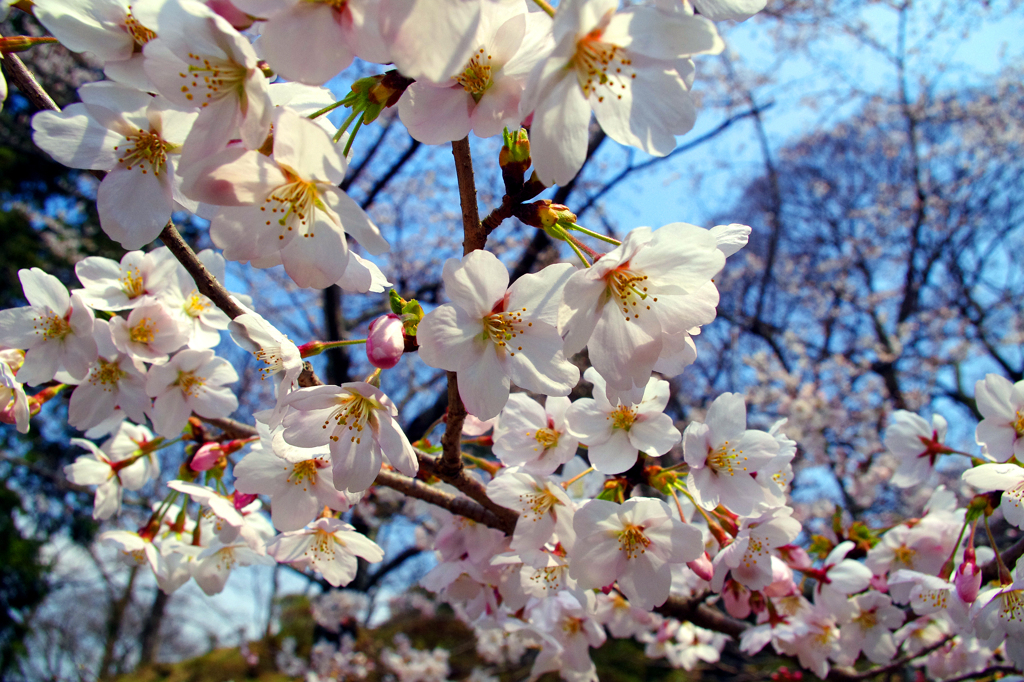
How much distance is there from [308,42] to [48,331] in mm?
1023

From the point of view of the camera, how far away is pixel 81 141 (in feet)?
2.46

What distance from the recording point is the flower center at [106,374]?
4.02 ft

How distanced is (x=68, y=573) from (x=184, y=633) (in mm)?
8155

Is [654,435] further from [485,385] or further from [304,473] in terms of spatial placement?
[304,473]

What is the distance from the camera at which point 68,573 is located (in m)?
9.16

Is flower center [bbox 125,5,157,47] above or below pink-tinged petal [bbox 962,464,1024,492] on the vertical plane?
above

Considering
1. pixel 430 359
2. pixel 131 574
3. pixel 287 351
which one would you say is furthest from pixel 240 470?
pixel 131 574

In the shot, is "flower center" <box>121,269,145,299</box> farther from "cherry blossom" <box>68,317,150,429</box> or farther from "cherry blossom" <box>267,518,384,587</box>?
"cherry blossom" <box>267,518,384,587</box>

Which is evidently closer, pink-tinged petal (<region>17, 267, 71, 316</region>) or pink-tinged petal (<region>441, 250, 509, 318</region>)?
Answer: pink-tinged petal (<region>441, 250, 509, 318</region>)

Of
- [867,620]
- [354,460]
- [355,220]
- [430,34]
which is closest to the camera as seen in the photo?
[430,34]

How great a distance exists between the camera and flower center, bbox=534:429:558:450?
1.28 meters

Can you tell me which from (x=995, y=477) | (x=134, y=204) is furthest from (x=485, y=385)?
(x=995, y=477)

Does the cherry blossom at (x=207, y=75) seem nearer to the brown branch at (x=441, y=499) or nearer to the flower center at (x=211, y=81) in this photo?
the flower center at (x=211, y=81)

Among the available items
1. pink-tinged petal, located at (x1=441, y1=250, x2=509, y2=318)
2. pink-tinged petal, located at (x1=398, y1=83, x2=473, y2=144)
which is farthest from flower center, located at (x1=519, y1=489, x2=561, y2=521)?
pink-tinged petal, located at (x1=398, y1=83, x2=473, y2=144)
